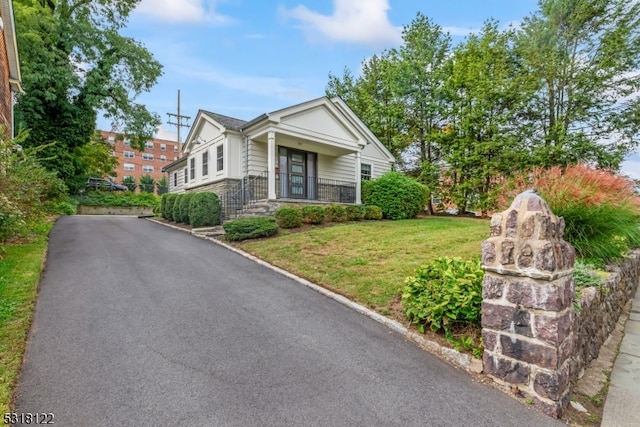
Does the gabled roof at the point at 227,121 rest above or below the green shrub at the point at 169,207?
above

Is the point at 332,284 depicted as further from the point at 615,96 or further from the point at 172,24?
the point at 615,96

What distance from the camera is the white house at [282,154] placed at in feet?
40.3

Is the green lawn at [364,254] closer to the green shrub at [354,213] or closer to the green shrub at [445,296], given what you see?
the green shrub at [445,296]

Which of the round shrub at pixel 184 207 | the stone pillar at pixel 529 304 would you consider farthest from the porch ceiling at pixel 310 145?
the stone pillar at pixel 529 304

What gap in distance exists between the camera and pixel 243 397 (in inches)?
95.4

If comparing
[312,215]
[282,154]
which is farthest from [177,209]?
[312,215]

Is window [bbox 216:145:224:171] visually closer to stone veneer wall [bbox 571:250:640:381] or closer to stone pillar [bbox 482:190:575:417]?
stone pillar [bbox 482:190:575:417]

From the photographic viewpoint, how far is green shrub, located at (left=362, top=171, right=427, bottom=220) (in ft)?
44.0

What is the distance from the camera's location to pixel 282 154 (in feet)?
45.2

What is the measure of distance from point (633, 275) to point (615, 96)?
11309 mm

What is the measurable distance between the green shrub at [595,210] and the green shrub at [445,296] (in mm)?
Answer: 2375

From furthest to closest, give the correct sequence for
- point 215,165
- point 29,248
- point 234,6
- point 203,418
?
1. point 215,165
2. point 234,6
3. point 29,248
4. point 203,418

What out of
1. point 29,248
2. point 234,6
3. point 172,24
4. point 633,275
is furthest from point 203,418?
point 172,24

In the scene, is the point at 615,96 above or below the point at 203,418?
above
